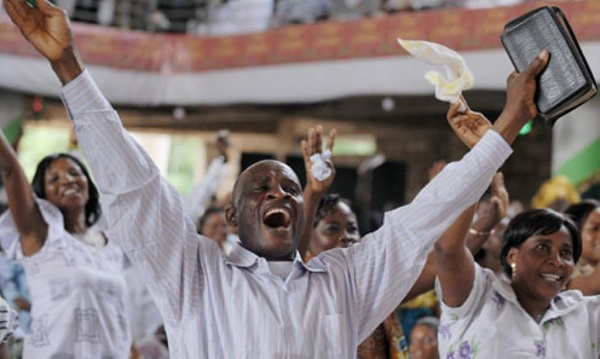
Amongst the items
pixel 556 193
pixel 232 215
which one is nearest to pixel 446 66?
pixel 232 215

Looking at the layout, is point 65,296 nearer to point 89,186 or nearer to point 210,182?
point 89,186

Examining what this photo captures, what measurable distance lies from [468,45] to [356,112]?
2.15 meters

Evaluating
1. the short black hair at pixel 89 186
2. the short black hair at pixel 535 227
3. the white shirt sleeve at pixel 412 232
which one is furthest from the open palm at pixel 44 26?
the short black hair at pixel 89 186

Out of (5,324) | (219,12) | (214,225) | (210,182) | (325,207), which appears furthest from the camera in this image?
(219,12)

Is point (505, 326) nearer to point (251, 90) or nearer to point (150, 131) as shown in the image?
point (251, 90)

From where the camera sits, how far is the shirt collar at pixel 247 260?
1890 millimetres

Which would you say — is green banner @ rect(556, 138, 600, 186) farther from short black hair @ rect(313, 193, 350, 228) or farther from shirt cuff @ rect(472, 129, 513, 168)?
shirt cuff @ rect(472, 129, 513, 168)

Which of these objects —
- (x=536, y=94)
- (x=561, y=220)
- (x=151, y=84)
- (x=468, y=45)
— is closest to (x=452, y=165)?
(x=536, y=94)

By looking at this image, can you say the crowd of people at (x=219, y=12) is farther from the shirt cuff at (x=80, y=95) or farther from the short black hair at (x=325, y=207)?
the shirt cuff at (x=80, y=95)

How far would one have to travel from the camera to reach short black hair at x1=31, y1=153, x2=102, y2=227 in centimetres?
322

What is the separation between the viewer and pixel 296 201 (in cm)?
192

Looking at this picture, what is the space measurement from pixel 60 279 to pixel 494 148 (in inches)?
65.9

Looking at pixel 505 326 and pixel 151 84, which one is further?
pixel 151 84

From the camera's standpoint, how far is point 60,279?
10.0 feet
